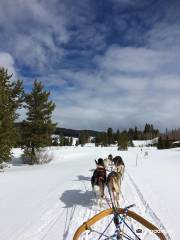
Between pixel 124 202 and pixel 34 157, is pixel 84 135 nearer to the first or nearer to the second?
pixel 34 157

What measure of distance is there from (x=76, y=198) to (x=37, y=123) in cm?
2934

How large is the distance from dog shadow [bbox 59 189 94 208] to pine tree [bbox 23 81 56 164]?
27379 millimetres

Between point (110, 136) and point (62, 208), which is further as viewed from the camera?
point (110, 136)

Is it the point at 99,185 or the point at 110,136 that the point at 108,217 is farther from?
the point at 110,136

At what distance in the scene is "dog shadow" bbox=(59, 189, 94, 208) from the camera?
38.9ft

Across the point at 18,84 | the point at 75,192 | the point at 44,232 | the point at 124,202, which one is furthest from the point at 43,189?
the point at 18,84

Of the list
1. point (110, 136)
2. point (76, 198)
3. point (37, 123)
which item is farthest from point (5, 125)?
point (110, 136)

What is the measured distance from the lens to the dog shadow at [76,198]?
11852mm

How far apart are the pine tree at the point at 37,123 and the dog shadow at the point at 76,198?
89.8 ft

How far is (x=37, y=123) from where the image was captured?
41500 mm

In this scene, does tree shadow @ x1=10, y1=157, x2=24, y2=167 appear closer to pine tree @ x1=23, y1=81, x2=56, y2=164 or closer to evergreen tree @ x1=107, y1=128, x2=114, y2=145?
pine tree @ x1=23, y1=81, x2=56, y2=164

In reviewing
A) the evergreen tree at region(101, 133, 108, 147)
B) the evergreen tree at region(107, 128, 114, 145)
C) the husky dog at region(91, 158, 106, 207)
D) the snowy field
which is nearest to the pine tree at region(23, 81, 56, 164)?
the snowy field

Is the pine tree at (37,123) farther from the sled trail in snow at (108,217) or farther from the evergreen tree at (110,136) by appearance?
the evergreen tree at (110,136)

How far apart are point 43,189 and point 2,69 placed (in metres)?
19.3
